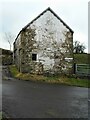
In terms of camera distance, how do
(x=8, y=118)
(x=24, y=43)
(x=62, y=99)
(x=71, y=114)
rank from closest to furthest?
(x=8, y=118) → (x=71, y=114) → (x=62, y=99) → (x=24, y=43)

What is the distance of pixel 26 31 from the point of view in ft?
102

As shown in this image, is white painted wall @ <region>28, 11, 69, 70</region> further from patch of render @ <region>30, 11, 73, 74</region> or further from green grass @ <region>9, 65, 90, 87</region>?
green grass @ <region>9, 65, 90, 87</region>

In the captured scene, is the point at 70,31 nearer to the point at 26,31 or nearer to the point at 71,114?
the point at 26,31

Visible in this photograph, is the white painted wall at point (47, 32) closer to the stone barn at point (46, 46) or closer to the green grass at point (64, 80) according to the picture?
the stone barn at point (46, 46)

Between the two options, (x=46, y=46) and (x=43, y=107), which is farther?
(x=46, y=46)

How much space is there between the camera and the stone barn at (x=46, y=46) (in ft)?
101

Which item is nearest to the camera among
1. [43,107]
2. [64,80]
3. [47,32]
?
[43,107]

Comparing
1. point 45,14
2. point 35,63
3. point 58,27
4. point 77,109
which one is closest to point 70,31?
point 58,27

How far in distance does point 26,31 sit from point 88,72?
28.4 feet

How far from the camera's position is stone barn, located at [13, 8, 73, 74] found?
30.8 meters

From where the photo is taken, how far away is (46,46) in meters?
31.1

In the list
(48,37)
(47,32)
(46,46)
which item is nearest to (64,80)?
(46,46)

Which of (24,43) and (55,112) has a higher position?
(24,43)

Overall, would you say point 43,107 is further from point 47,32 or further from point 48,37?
point 47,32
